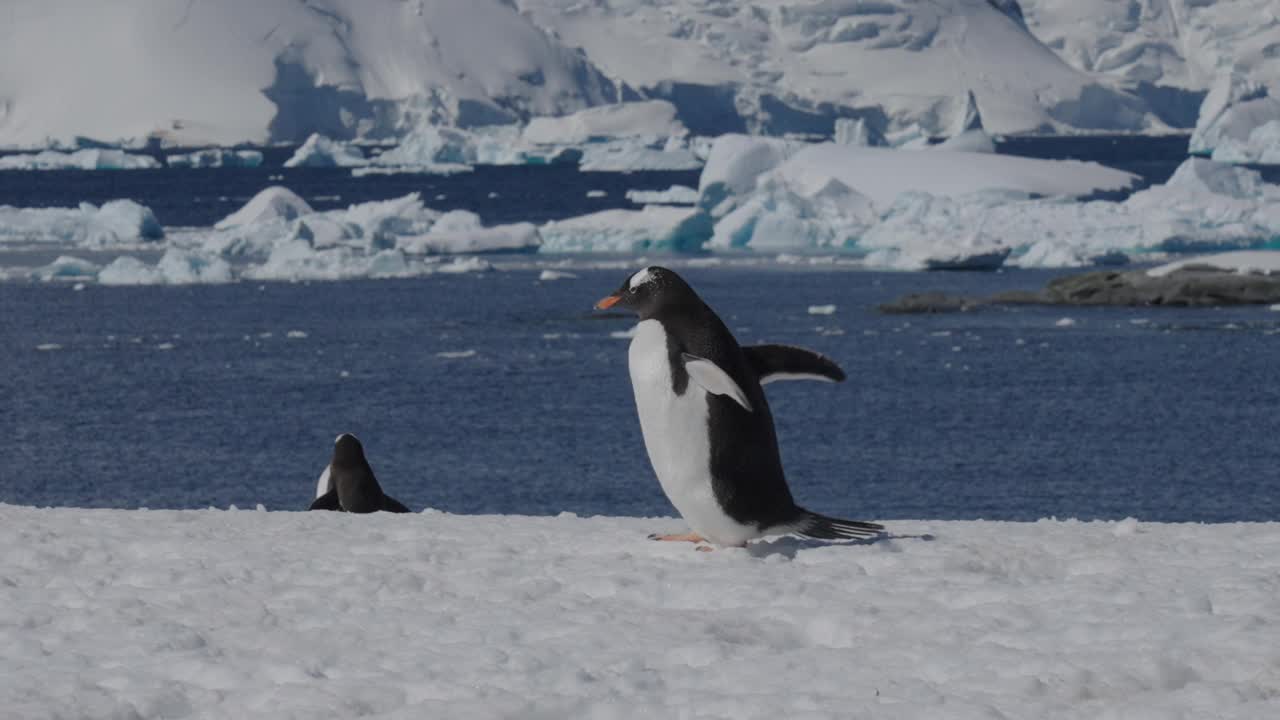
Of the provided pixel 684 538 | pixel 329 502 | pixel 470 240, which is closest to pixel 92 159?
pixel 470 240

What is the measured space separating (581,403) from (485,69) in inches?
4182

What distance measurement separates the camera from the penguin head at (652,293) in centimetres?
661

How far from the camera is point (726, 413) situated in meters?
6.57

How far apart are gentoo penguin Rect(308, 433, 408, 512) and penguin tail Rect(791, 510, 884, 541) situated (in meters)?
3.35

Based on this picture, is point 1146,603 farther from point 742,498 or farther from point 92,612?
point 92,612

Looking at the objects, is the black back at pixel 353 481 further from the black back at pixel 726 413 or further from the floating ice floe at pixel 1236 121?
the floating ice floe at pixel 1236 121

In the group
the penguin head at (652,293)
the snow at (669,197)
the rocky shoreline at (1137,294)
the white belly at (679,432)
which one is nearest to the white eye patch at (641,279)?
the penguin head at (652,293)

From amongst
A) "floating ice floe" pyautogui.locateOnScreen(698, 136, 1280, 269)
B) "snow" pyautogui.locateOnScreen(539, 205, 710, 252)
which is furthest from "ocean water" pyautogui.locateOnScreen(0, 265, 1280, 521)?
"snow" pyautogui.locateOnScreen(539, 205, 710, 252)

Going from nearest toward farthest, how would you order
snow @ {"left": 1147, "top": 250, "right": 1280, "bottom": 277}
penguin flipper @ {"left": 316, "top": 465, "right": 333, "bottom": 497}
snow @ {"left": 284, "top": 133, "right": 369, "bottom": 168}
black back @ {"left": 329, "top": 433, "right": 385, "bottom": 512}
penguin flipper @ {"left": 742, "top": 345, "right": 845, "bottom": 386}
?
penguin flipper @ {"left": 742, "top": 345, "right": 845, "bottom": 386} → black back @ {"left": 329, "top": 433, "right": 385, "bottom": 512} → penguin flipper @ {"left": 316, "top": 465, "right": 333, "bottom": 497} → snow @ {"left": 1147, "top": 250, "right": 1280, "bottom": 277} → snow @ {"left": 284, "top": 133, "right": 369, "bottom": 168}

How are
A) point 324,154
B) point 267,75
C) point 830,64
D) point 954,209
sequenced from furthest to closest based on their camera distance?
point 830,64
point 267,75
point 324,154
point 954,209

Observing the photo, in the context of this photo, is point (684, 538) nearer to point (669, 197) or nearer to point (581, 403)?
point (581, 403)

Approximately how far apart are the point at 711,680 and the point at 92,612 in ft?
6.48

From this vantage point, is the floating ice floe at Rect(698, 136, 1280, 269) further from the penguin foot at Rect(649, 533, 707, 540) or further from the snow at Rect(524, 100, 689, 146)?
the snow at Rect(524, 100, 689, 146)

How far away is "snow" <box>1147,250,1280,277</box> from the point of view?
44344 millimetres
